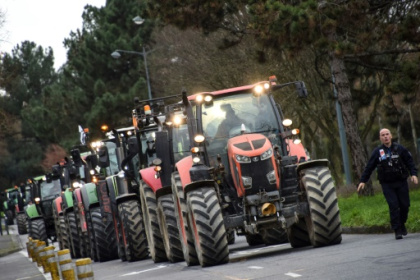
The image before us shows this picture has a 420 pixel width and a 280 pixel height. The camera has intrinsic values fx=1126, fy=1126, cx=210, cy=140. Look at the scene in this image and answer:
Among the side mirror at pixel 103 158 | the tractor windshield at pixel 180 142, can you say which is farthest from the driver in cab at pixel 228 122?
the side mirror at pixel 103 158

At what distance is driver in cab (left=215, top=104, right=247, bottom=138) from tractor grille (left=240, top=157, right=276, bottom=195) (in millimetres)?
1292

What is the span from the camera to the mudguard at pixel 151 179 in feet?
68.0

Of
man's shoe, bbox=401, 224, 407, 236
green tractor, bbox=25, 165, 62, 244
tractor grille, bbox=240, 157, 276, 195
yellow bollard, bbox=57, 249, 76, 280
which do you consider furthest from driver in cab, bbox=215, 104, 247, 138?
green tractor, bbox=25, 165, 62, 244

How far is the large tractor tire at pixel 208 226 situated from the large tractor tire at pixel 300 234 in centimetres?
211

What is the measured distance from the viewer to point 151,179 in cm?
2089

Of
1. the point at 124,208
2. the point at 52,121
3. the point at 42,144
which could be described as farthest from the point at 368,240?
the point at 42,144

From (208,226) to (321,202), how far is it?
1810 mm

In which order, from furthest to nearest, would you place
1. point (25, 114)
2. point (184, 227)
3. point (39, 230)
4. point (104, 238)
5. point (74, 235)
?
1. point (25, 114)
2. point (39, 230)
3. point (74, 235)
4. point (104, 238)
5. point (184, 227)

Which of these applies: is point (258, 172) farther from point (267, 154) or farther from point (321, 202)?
point (321, 202)

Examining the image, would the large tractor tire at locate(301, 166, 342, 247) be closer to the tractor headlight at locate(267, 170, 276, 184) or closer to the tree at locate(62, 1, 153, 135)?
the tractor headlight at locate(267, 170, 276, 184)

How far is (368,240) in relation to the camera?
1817cm

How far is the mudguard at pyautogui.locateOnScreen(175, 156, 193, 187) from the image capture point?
1789 centimetres

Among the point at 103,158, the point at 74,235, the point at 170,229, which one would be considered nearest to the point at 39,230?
the point at 74,235

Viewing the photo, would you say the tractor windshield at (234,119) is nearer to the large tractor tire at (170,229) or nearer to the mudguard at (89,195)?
the large tractor tire at (170,229)
